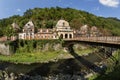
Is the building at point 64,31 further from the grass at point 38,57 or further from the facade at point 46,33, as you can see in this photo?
the grass at point 38,57

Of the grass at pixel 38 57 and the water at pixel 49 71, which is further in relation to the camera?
the grass at pixel 38 57

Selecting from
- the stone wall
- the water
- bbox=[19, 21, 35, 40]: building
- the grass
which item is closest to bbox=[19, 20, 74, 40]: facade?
bbox=[19, 21, 35, 40]: building

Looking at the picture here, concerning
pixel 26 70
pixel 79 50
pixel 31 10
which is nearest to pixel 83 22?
pixel 31 10

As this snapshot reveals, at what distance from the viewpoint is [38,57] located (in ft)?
315

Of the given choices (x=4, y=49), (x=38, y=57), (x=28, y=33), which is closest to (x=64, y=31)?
(x=28, y=33)

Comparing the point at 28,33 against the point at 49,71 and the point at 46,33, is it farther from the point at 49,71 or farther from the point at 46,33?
the point at 49,71

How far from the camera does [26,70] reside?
7369 centimetres

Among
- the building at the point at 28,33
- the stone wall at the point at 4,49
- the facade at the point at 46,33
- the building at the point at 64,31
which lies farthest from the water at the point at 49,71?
the building at the point at 64,31

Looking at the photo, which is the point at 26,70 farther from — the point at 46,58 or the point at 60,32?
the point at 60,32

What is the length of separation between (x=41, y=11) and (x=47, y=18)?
10.9 metres

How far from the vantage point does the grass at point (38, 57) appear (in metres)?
90.6

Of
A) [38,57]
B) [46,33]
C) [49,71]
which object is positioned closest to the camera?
[49,71]

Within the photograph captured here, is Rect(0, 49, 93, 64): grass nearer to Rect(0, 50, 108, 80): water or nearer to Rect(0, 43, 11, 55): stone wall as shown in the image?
Rect(0, 43, 11, 55): stone wall

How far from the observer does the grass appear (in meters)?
90.6
